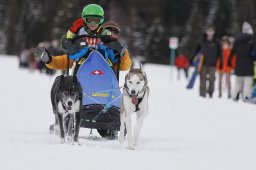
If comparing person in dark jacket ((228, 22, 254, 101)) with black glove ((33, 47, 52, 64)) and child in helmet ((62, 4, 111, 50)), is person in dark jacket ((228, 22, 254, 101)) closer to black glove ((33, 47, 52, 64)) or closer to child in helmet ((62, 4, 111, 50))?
child in helmet ((62, 4, 111, 50))

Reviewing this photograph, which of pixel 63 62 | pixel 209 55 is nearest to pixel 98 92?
pixel 63 62

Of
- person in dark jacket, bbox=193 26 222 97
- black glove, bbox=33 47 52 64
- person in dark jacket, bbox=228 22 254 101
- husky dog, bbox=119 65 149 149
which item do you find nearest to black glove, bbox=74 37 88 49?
black glove, bbox=33 47 52 64

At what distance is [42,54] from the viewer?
860 centimetres

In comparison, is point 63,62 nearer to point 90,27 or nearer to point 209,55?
point 90,27

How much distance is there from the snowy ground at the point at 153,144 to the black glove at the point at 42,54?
1023mm

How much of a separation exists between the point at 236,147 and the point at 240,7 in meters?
66.8

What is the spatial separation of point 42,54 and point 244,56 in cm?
967

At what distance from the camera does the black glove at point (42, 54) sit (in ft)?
27.8

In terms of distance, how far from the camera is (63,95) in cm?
783

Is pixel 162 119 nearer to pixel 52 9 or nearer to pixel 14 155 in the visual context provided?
pixel 14 155

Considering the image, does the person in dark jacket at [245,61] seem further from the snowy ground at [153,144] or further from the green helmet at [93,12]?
the green helmet at [93,12]

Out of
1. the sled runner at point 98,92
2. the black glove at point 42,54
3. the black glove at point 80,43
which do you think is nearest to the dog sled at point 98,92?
the sled runner at point 98,92

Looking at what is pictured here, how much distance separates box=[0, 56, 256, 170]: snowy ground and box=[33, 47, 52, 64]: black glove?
1023 mm

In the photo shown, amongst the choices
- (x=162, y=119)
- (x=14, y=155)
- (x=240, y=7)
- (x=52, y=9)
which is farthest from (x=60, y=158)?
(x=52, y=9)
